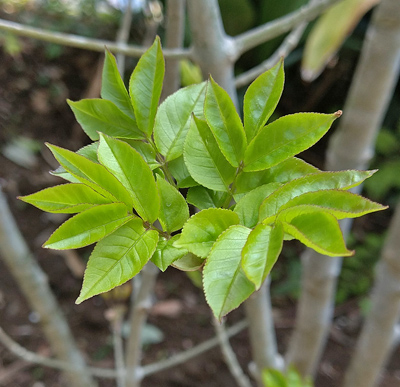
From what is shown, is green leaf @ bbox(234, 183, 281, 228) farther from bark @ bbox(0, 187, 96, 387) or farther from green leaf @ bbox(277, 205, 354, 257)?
bark @ bbox(0, 187, 96, 387)

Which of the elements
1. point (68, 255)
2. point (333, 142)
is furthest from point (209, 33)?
point (68, 255)

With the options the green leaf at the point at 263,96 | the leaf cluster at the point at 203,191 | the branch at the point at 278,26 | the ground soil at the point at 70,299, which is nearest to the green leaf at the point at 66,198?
the leaf cluster at the point at 203,191

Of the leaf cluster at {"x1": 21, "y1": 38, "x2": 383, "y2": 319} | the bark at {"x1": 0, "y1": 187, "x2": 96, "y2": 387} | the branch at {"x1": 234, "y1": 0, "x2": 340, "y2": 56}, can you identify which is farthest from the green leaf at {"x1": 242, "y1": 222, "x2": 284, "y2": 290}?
the bark at {"x1": 0, "y1": 187, "x2": 96, "y2": 387}

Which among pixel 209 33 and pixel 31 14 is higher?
pixel 31 14

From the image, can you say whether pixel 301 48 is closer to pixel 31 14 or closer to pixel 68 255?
pixel 68 255

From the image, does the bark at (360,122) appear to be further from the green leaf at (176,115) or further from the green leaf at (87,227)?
the green leaf at (87,227)

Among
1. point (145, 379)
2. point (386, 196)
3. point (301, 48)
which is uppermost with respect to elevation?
point (301, 48)

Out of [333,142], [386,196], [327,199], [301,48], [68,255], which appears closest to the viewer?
[327,199]

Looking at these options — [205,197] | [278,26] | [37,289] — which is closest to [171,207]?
[205,197]
